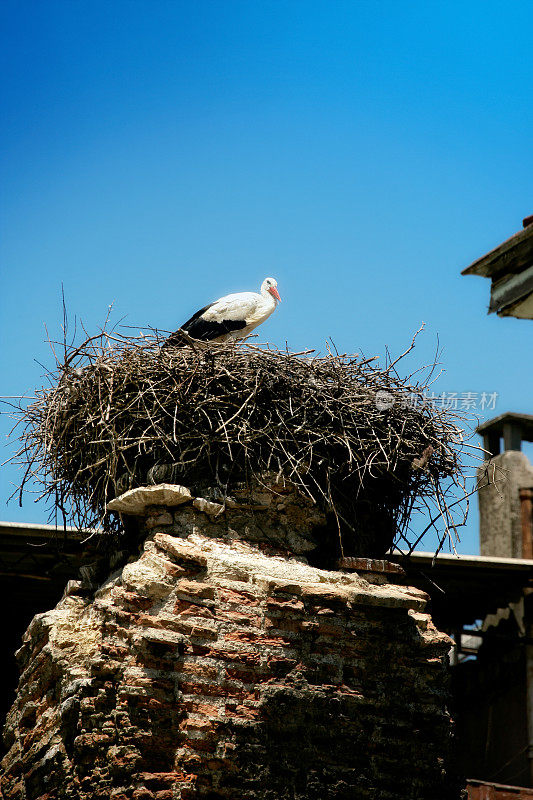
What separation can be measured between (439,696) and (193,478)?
1.81 meters

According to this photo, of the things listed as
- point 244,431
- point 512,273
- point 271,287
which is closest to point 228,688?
point 244,431

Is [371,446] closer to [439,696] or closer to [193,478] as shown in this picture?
[193,478]

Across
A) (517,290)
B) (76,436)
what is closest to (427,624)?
(517,290)

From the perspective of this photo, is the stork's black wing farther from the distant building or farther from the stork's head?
the distant building

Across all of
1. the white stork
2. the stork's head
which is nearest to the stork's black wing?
the white stork

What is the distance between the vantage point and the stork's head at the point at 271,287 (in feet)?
29.0

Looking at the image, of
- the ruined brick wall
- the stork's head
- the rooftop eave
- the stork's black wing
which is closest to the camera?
the ruined brick wall

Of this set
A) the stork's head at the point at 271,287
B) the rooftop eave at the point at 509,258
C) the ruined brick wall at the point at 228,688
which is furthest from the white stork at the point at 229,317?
the ruined brick wall at the point at 228,688

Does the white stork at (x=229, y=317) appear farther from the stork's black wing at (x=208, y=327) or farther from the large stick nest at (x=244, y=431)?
the large stick nest at (x=244, y=431)

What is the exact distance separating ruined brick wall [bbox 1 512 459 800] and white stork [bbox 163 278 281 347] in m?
2.75

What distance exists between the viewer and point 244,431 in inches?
223

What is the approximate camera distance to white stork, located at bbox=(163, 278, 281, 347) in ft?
25.9

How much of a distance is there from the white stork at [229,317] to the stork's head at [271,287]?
478 mm

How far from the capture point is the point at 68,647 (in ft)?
17.0
